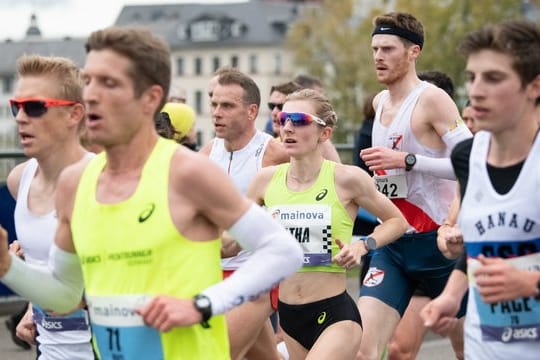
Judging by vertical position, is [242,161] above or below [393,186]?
above

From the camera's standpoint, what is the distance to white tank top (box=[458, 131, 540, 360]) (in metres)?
4.94

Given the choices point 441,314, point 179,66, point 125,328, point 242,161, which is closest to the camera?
point 125,328

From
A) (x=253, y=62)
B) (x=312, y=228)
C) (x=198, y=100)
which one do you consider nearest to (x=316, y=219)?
(x=312, y=228)

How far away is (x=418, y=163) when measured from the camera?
26.6 feet

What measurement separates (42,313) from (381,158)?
2422 millimetres

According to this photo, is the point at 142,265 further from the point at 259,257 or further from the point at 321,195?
the point at 321,195

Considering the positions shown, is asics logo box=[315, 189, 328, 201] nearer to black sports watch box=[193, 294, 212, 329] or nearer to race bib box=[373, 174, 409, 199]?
race bib box=[373, 174, 409, 199]

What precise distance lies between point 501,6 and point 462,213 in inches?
2476

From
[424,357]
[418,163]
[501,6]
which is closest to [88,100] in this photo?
[418,163]

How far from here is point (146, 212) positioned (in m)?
4.66

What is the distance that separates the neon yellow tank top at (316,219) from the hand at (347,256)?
0.39 meters

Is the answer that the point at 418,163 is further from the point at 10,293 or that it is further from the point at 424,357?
the point at 10,293

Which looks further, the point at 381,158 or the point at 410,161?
the point at 410,161

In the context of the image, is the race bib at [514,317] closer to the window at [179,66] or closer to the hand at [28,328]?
the hand at [28,328]
